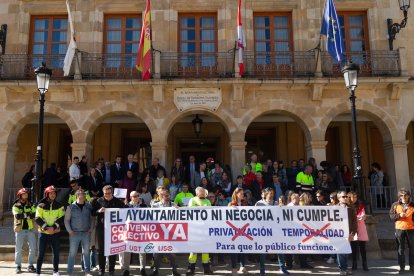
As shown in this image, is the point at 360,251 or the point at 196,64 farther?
the point at 196,64

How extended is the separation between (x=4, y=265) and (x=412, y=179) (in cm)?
1537

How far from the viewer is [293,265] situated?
9.19 metres

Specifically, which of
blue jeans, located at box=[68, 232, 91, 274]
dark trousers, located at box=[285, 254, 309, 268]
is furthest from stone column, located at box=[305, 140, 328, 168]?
blue jeans, located at box=[68, 232, 91, 274]

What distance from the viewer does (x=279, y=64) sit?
48.1 ft

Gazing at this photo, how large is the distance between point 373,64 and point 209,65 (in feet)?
19.4

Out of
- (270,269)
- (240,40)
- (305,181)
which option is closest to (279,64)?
(240,40)

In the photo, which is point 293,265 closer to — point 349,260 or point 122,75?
point 349,260

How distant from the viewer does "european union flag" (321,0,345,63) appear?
1303 centimetres

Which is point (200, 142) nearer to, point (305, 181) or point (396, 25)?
point (305, 181)

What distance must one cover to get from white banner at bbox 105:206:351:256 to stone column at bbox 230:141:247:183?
561cm

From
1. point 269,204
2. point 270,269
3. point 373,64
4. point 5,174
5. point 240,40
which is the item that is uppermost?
point 240,40

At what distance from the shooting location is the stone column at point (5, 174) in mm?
13992

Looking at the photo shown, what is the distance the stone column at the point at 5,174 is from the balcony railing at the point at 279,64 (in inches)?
351

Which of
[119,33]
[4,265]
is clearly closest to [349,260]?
[4,265]
